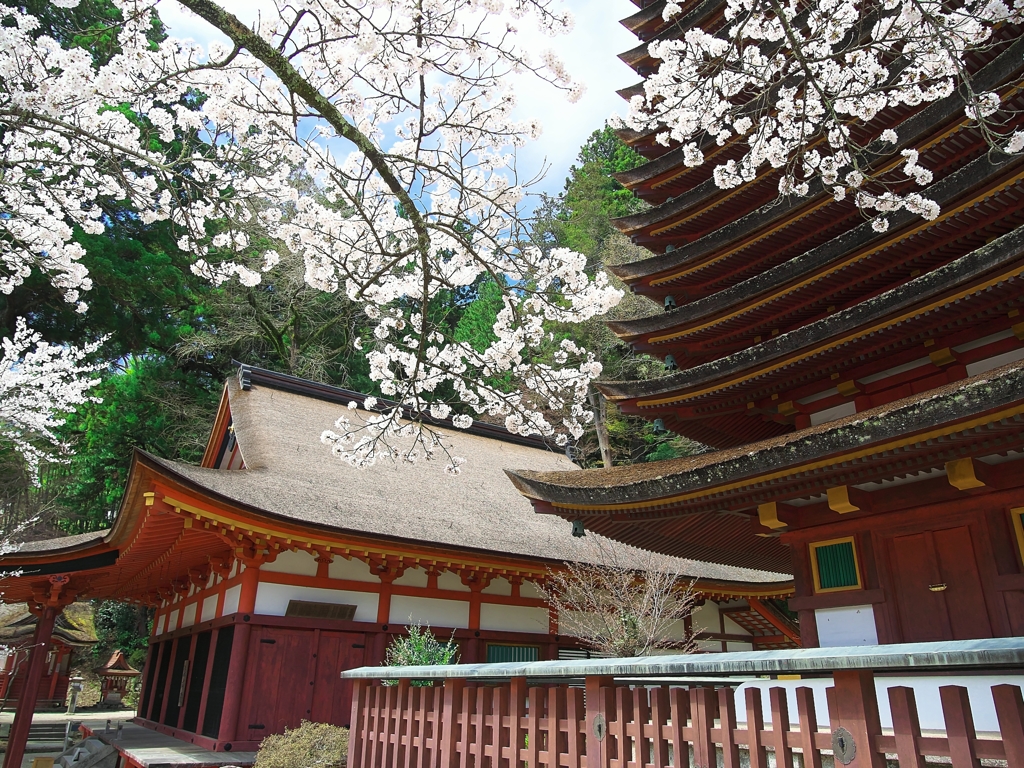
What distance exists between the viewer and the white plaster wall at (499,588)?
10477mm

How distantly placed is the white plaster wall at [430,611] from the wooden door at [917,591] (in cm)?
643

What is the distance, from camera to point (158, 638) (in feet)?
41.5

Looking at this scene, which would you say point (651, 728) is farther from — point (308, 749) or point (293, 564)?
point (293, 564)

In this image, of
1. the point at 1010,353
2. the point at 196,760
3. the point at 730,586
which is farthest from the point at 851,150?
the point at 730,586

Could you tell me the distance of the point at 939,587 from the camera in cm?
487

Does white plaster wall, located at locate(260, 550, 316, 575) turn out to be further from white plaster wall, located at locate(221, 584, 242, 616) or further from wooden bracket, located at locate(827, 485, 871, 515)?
wooden bracket, located at locate(827, 485, 871, 515)

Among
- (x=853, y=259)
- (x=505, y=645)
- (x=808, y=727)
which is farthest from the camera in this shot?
(x=505, y=645)

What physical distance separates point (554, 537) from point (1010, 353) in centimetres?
773

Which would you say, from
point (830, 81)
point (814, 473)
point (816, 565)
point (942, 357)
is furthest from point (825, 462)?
point (830, 81)

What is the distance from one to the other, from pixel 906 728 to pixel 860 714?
0.53ft

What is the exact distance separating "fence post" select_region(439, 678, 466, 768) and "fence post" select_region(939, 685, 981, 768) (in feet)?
8.62

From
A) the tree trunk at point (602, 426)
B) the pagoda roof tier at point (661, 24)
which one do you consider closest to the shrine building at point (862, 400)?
the pagoda roof tier at point (661, 24)

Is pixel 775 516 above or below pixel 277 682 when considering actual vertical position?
above

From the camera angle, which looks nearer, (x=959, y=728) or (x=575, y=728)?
(x=959, y=728)
